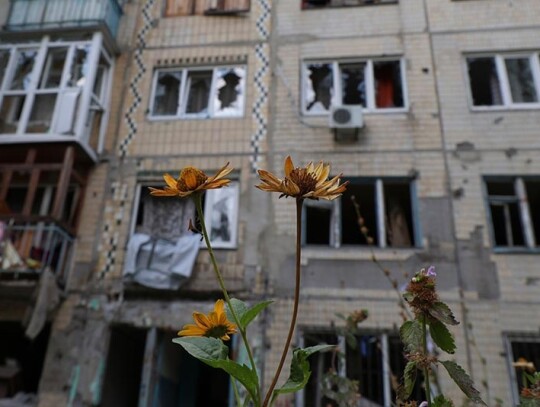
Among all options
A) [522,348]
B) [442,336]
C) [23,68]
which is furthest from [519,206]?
[23,68]

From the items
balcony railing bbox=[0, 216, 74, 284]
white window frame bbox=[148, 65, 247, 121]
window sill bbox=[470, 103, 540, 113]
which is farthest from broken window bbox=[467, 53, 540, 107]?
balcony railing bbox=[0, 216, 74, 284]

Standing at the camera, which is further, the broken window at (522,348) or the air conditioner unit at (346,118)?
the air conditioner unit at (346,118)

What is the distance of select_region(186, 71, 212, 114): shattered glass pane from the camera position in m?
10.3

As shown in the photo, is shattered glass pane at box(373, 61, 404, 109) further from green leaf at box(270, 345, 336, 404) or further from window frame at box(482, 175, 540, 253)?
green leaf at box(270, 345, 336, 404)

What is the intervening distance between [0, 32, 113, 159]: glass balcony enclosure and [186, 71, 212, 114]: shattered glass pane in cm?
181

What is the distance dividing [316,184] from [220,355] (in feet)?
1.66

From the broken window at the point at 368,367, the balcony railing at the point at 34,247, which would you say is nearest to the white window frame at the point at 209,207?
the balcony railing at the point at 34,247

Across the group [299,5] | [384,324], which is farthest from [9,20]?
[384,324]

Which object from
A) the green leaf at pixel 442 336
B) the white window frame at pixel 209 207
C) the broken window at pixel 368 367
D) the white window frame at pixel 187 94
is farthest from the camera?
the white window frame at pixel 187 94

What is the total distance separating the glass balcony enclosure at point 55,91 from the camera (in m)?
9.16

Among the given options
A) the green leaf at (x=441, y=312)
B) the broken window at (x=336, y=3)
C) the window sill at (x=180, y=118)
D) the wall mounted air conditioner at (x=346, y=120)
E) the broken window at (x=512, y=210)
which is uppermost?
the broken window at (x=336, y=3)

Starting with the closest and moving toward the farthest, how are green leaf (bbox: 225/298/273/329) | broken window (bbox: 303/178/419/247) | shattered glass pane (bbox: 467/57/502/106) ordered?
green leaf (bbox: 225/298/273/329), broken window (bbox: 303/178/419/247), shattered glass pane (bbox: 467/57/502/106)

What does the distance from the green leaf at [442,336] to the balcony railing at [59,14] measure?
10.4 meters

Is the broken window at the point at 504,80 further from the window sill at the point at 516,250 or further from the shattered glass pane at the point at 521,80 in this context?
the window sill at the point at 516,250
